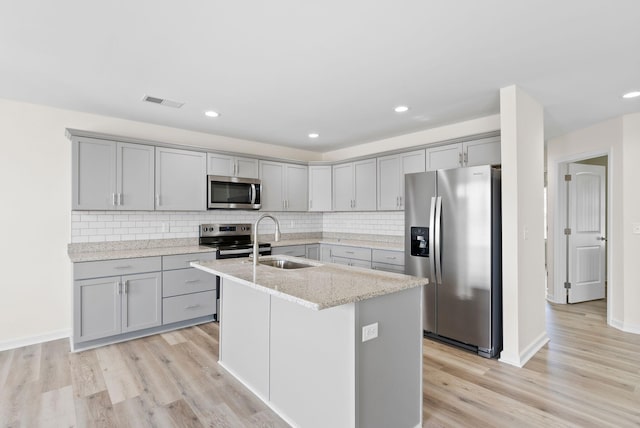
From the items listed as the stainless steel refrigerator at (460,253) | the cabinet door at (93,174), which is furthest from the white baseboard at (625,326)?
the cabinet door at (93,174)

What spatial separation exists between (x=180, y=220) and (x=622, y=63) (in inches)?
183

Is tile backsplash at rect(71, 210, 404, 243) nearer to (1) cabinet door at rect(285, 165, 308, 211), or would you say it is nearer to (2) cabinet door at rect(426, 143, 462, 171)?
(1) cabinet door at rect(285, 165, 308, 211)

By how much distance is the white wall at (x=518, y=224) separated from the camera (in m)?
2.94

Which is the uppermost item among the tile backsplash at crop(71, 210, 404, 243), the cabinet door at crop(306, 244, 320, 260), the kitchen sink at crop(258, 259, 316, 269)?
the tile backsplash at crop(71, 210, 404, 243)

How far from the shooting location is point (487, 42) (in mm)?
2209

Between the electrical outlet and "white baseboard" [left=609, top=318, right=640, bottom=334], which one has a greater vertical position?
the electrical outlet

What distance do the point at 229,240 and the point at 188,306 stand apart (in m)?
1.16

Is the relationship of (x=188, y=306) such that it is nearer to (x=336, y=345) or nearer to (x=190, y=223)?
(x=190, y=223)

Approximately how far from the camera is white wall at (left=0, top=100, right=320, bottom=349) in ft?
11.0

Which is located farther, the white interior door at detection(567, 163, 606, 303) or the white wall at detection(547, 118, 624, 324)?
the white interior door at detection(567, 163, 606, 303)

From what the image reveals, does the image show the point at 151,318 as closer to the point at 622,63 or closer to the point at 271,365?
the point at 271,365

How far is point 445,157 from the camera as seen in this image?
395 centimetres

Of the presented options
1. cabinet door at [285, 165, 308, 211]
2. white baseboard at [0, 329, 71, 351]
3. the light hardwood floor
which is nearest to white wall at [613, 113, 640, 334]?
the light hardwood floor

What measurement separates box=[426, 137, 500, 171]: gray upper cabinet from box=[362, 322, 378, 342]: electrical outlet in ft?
8.24
